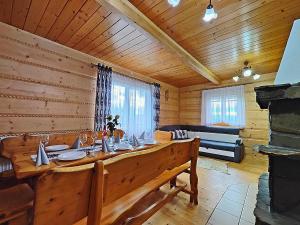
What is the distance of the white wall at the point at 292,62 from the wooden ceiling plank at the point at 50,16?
242 cm

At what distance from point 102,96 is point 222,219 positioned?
9.00ft

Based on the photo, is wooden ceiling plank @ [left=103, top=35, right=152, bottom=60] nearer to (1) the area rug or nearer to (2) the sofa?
(2) the sofa

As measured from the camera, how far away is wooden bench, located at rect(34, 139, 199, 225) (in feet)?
2.20

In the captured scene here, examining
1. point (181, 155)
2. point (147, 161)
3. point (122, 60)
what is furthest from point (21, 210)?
point (122, 60)

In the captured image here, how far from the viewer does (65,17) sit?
81.7 inches

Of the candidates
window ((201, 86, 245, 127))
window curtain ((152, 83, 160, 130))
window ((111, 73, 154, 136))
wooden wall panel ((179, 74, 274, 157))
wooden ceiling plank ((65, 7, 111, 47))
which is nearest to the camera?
wooden ceiling plank ((65, 7, 111, 47))

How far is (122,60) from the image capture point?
3.42 metres

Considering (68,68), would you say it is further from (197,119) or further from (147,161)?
(197,119)

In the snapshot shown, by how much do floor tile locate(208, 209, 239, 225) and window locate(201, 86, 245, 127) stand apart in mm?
3254

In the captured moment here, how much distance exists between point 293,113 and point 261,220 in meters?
0.83

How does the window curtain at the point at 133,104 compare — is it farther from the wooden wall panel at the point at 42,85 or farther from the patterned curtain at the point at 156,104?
the wooden wall panel at the point at 42,85

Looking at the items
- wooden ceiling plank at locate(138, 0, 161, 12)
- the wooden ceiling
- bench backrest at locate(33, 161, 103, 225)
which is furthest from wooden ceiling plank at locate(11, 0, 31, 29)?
bench backrest at locate(33, 161, 103, 225)

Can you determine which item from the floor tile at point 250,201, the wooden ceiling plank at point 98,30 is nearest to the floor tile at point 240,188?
the floor tile at point 250,201

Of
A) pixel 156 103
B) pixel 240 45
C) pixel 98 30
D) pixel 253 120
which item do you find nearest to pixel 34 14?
pixel 98 30
